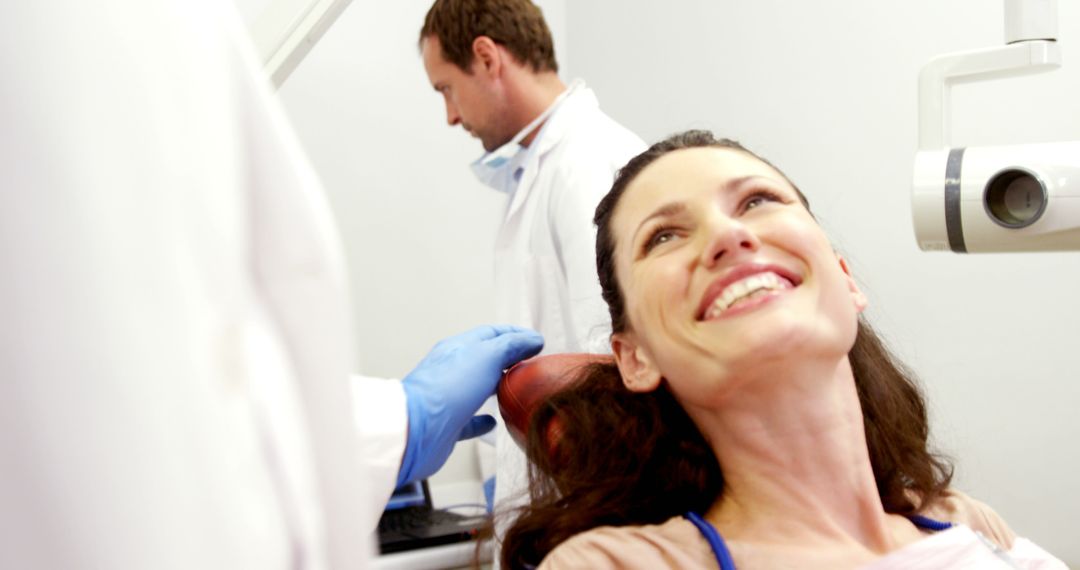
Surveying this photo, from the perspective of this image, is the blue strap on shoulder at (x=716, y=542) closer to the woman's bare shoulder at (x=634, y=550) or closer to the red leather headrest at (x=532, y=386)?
the woman's bare shoulder at (x=634, y=550)

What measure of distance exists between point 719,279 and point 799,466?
226mm

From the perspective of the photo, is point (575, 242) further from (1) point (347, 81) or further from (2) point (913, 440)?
(1) point (347, 81)

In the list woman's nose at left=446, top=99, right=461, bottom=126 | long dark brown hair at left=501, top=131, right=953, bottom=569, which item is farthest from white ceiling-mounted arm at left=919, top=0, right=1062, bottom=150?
woman's nose at left=446, top=99, right=461, bottom=126

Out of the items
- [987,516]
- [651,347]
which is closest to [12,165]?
[651,347]

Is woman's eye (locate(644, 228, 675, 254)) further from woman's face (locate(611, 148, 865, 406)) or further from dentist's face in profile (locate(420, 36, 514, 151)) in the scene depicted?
dentist's face in profile (locate(420, 36, 514, 151))

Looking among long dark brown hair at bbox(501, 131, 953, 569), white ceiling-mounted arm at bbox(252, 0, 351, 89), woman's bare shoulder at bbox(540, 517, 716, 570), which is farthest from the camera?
white ceiling-mounted arm at bbox(252, 0, 351, 89)

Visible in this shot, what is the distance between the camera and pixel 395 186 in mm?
2998

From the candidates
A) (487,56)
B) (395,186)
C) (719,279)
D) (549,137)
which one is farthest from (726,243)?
(395,186)

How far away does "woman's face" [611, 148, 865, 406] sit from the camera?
1.18 meters

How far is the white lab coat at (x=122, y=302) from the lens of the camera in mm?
428

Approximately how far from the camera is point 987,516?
136 cm

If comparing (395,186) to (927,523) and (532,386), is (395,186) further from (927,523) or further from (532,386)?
(927,523)

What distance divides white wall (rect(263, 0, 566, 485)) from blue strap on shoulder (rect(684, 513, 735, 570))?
1.81 m

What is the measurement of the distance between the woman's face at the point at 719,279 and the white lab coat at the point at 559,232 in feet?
2.33
